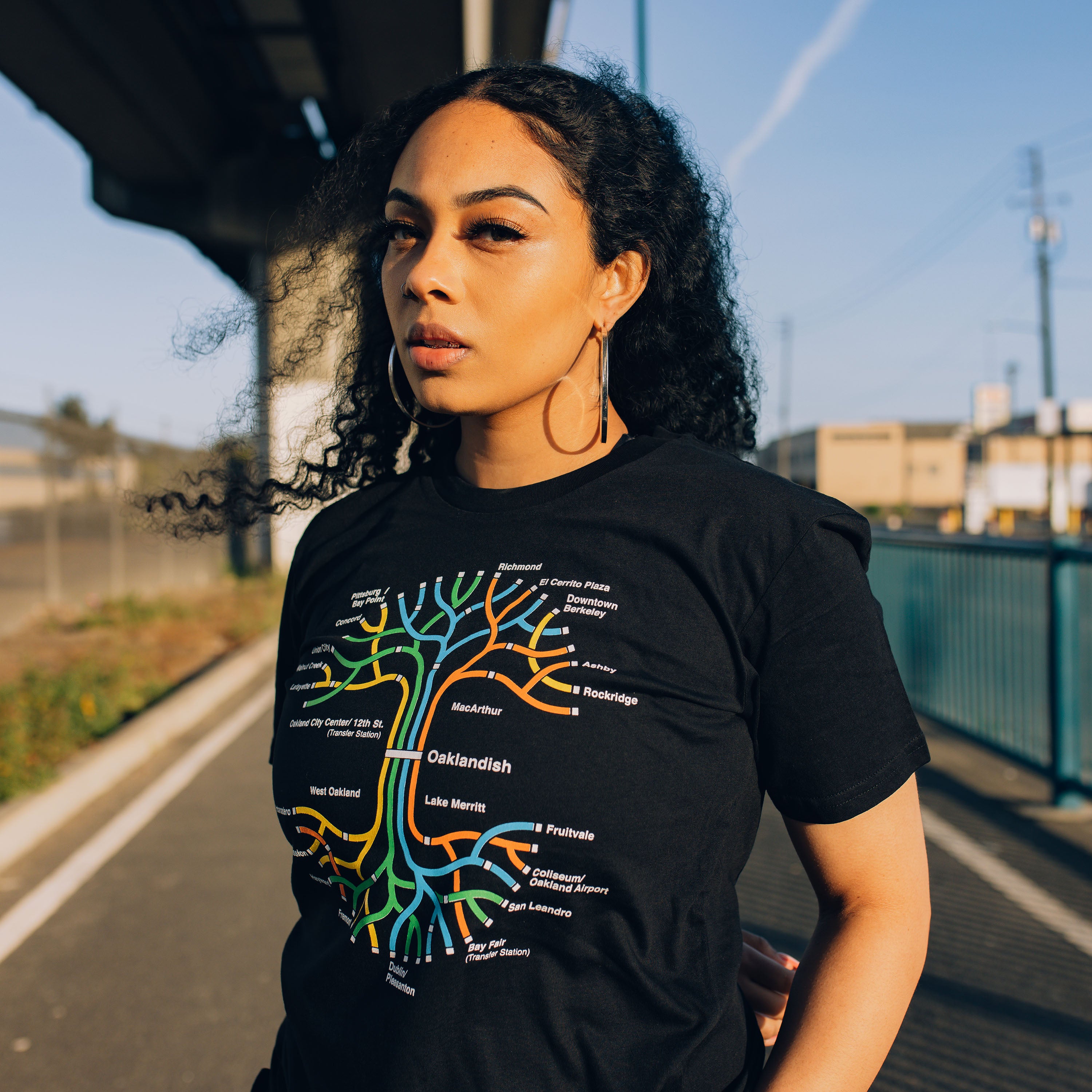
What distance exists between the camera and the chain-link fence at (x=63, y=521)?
13531mm

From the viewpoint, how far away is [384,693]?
136 cm

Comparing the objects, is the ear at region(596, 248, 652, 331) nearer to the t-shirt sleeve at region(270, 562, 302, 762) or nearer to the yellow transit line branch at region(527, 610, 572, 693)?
the yellow transit line branch at region(527, 610, 572, 693)

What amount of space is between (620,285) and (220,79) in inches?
546

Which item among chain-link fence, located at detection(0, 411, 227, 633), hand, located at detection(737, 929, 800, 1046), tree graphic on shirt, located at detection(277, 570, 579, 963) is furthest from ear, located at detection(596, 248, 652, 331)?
chain-link fence, located at detection(0, 411, 227, 633)

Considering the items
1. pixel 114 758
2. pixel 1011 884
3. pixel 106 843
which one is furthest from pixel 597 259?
pixel 114 758

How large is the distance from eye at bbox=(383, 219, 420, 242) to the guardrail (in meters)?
3.87

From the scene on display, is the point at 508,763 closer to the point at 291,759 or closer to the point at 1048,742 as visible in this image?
the point at 291,759

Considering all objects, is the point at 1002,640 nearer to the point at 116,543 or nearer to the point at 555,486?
the point at 555,486

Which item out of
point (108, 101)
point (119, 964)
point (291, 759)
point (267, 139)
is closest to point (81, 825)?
point (119, 964)

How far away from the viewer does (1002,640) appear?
647cm

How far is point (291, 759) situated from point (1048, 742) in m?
5.72

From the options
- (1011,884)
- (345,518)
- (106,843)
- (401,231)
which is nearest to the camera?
(401,231)

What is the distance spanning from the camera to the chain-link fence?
13.5 meters

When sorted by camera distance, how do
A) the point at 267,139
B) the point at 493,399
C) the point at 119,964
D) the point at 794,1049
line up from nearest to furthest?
the point at 794,1049 < the point at 493,399 < the point at 119,964 < the point at 267,139
